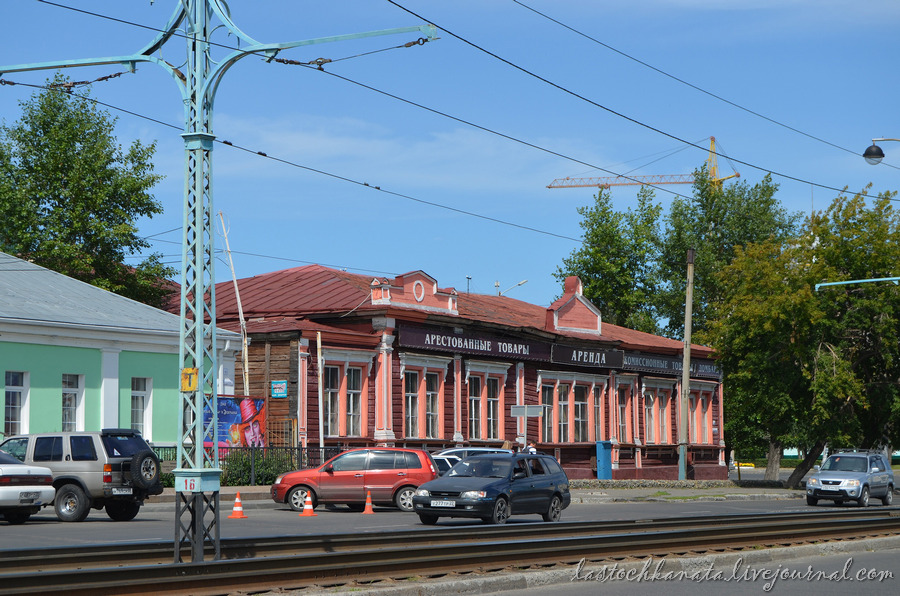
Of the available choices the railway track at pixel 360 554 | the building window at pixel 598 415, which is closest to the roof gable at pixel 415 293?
the building window at pixel 598 415

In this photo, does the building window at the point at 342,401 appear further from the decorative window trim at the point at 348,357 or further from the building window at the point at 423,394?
the building window at the point at 423,394

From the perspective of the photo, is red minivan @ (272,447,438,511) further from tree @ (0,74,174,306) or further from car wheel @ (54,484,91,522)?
tree @ (0,74,174,306)

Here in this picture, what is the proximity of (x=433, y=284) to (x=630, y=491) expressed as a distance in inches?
382

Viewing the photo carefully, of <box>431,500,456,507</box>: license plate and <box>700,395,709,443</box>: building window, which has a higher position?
<box>700,395,709,443</box>: building window

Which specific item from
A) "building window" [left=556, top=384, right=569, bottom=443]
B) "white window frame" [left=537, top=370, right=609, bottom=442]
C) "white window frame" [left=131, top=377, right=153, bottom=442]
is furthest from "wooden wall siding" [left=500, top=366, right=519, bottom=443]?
"white window frame" [left=131, top=377, right=153, bottom=442]

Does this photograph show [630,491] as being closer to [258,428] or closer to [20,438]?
[258,428]

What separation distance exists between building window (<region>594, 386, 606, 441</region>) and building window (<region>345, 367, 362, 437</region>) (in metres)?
12.9

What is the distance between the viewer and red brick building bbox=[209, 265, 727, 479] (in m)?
35.7

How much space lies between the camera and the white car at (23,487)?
2041cm

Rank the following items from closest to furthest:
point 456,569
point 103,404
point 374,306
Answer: point 456,569
point 103,404
point 374,306

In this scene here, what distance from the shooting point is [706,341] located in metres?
47.0

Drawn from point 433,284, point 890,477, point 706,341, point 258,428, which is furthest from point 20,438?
point 706,341

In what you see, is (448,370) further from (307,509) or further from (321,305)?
(307,509)

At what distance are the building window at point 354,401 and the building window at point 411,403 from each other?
180cm
